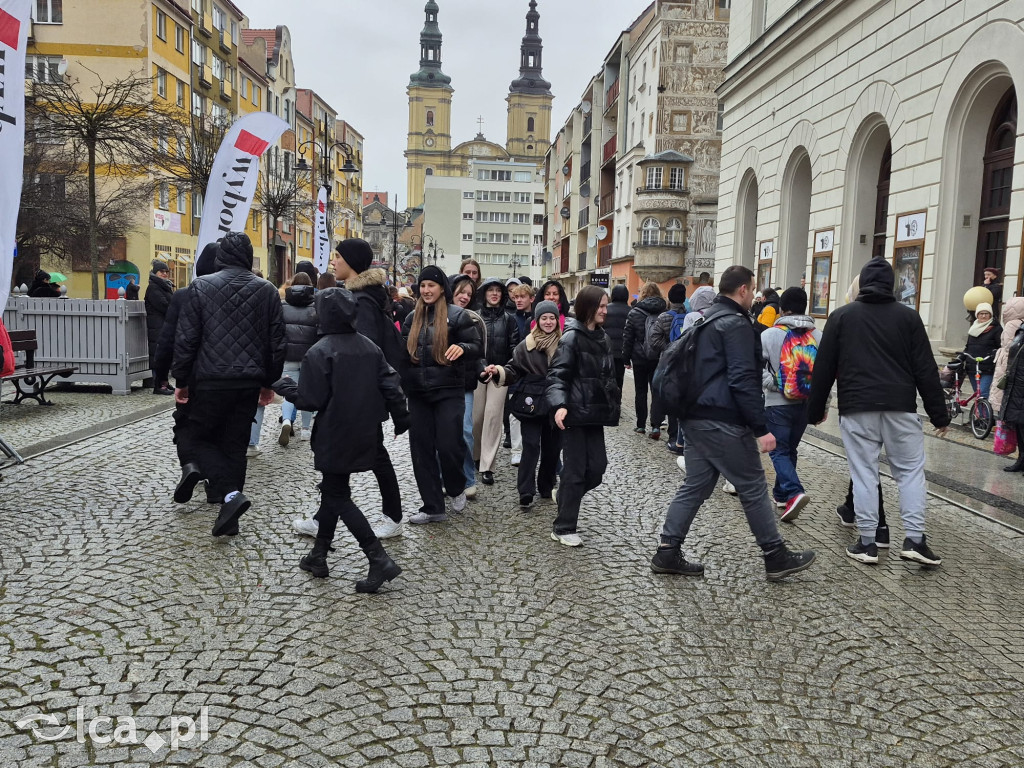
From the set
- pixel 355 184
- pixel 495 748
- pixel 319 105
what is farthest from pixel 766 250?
pixel 355 184

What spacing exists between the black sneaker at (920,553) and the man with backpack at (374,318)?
3350 mm

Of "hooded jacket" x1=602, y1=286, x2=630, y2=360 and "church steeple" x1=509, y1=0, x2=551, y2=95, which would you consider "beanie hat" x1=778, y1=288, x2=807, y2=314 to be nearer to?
"hooded jacket" x1=602, y1=286, x2=630, y2=360

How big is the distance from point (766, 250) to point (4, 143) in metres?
18.8

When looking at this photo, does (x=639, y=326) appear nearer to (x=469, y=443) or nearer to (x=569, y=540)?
(x=469, y=443)

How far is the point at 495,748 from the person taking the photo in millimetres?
3311

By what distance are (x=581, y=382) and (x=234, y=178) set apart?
7858mm

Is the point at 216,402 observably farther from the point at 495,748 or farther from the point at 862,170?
the point at 862,170

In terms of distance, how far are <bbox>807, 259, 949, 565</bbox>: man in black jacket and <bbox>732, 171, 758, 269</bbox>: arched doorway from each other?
19.6 meters

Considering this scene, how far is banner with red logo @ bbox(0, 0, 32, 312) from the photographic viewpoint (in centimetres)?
694

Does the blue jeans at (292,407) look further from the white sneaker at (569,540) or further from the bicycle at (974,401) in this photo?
the bicycle at (974,401)

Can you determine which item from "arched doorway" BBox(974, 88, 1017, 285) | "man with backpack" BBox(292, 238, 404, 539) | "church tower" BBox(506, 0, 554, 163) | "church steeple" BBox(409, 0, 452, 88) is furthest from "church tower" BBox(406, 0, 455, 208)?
"man with backpack" BBox(292, 238, 404, 539)

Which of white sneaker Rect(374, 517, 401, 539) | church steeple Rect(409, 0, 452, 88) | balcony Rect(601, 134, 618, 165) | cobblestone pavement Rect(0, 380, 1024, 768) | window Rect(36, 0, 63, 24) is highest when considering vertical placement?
church steeple Rect(409, 0, 452, 88)

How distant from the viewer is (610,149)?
186 ft

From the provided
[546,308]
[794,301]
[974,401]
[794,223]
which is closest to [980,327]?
[974,401]
